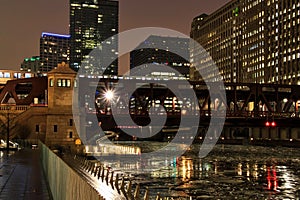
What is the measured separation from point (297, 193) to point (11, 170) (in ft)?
63.4

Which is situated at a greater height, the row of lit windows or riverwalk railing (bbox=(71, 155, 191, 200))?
the row of lit windows

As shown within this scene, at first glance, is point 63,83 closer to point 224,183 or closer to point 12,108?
point 12,108

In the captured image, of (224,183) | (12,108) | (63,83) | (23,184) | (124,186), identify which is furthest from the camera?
(12,108)

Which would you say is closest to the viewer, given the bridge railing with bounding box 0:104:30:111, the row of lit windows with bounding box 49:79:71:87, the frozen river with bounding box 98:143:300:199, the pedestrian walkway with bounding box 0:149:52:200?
the pedestrian walkway with bounding box 0:149:52:200

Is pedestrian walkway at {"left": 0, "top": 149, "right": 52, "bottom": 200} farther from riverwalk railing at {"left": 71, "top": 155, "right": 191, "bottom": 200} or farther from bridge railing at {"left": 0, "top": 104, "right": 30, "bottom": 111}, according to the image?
bridge railing at {"left": 0, "top": 104, "right": 30, "bottom": 111}

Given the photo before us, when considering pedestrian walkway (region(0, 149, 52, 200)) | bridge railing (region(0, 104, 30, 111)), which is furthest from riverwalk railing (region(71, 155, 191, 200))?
bridge railing (region(0, 104, 30, 111))

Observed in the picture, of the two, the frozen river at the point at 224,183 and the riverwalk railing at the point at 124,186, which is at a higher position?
the riverwalk railing at the point at 124,186

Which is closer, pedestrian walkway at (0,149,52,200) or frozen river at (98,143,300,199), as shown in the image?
pedestrian walkway at (0,149,52,200)

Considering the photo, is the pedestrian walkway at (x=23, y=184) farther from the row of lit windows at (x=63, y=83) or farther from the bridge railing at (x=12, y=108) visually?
the bridge railing at (x=12, y=108)

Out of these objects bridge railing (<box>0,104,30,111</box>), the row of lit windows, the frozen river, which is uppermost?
the row of lit windows

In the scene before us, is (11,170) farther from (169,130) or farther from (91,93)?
(169,130)

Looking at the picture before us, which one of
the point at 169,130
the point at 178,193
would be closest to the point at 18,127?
the point at 178,193

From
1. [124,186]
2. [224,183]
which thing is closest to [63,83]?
[224,183]

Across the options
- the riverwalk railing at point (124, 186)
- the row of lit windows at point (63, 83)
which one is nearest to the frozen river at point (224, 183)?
the riverwalk railing at point (124, 186)
